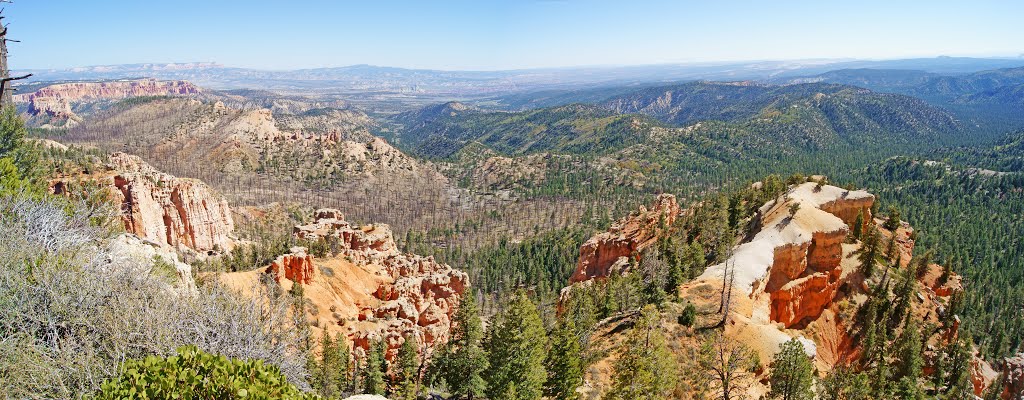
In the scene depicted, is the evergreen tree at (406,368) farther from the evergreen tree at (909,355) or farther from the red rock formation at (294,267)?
the evergreen tree at (909,355)

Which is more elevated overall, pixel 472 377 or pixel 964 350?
pixel 472 377

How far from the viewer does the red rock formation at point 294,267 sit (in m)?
57.7

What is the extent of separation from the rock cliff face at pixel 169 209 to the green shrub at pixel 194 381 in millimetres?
77566

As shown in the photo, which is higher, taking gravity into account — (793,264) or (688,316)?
(688,316)

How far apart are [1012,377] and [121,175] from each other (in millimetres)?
135330

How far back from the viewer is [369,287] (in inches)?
2795

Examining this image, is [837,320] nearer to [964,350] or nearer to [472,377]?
[964,350]

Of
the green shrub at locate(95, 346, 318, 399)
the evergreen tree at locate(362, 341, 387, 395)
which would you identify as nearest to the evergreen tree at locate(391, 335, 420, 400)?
the evergreen tree at locate(362, 341, 387, 395)

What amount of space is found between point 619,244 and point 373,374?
2223 inches

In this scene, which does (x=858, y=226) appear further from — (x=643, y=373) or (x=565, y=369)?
(x=643, y=373)

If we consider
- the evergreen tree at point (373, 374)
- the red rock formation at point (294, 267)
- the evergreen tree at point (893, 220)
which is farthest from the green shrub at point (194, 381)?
the evergreen tree at point (893, 220)

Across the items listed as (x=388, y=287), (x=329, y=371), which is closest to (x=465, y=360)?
(x=329, y=371)

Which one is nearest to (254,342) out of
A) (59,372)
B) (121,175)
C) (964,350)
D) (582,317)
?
(59,372)

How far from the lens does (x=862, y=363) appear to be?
5975cm
